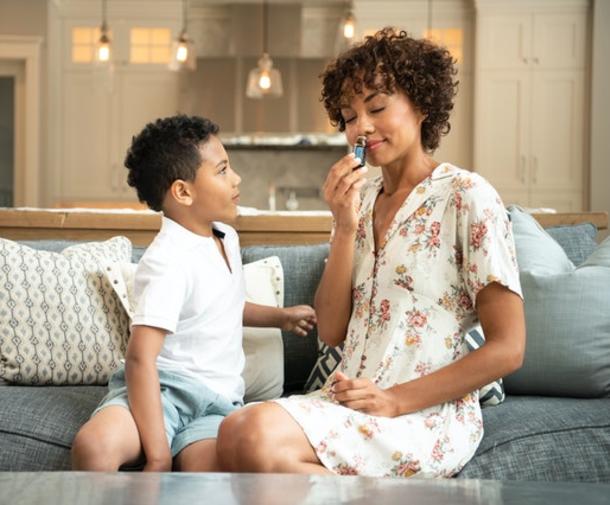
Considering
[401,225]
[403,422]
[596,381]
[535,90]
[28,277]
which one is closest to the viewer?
[403,422]

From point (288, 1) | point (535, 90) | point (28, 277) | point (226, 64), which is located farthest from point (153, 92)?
point (28, 277)

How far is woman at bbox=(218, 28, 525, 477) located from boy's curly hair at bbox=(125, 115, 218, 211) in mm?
305

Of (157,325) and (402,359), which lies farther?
(157,325)

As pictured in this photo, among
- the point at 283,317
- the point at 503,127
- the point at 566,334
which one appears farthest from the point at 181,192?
the point at 503,127

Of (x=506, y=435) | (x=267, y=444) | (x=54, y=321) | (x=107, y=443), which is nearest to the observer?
(x=267, y=444)

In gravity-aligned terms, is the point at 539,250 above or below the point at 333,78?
below

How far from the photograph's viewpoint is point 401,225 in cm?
171

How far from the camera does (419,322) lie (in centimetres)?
164

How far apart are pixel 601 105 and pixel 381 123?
518 cm

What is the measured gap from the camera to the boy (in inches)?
66.5

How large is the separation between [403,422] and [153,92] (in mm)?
5642

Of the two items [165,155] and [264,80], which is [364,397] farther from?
[264,80]

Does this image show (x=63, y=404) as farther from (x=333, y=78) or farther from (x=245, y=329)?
(x=333, y=78)

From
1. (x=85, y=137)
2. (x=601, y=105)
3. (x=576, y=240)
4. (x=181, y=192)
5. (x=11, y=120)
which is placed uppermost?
(x=601, y=105)
